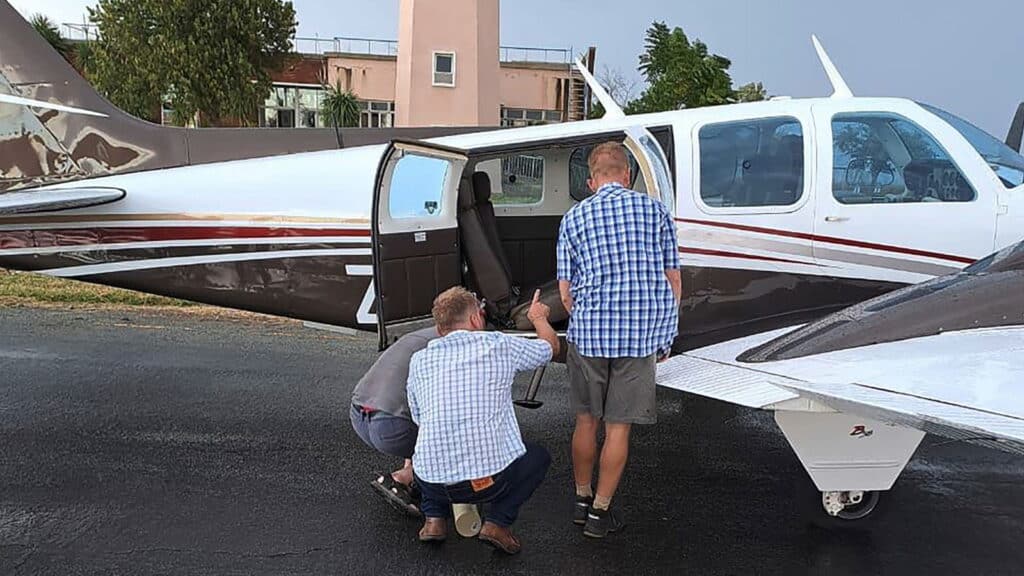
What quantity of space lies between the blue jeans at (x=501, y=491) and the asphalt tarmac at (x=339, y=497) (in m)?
0.21

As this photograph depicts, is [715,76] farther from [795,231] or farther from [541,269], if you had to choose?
[795,231]

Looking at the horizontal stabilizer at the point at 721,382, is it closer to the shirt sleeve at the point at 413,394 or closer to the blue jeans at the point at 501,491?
the blue jeans at the point at 501,491

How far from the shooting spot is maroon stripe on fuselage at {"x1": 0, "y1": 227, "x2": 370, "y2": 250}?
16.8 feet

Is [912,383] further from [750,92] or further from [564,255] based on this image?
[750,92]

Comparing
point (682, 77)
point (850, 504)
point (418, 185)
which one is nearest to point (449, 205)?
point (418, 185)

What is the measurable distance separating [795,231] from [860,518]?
1688mm

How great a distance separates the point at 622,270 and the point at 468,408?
95 cm

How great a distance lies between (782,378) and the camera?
12.4ft

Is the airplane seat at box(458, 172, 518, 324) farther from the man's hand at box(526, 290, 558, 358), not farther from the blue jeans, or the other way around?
the blue jeans

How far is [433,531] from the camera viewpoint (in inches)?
148

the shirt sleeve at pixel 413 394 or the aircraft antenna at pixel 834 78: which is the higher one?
the aircraft antenna at pixel 834 78

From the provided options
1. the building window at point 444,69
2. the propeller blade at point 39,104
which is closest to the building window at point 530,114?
the building window at point 444,69

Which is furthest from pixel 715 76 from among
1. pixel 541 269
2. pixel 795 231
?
pixel 795 231

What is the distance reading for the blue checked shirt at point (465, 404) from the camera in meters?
3.31
